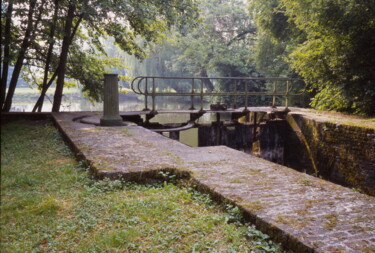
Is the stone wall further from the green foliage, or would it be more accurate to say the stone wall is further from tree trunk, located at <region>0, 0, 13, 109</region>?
tree trunk, located at <region>0, 0, 13, 109</region>

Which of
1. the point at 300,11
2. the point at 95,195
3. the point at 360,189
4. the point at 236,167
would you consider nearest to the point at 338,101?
the point at 300,11

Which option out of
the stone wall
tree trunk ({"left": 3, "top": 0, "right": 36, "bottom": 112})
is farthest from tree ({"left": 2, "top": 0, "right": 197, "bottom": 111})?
the stone wall

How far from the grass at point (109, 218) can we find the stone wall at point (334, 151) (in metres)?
4.75

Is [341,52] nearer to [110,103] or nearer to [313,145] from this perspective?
[313,145]

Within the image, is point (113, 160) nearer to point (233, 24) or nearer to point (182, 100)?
point (233, 24)

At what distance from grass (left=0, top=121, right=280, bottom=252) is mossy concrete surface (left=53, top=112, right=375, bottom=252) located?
151mm

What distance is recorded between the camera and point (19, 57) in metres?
10.7

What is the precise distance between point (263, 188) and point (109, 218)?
56.9 inches

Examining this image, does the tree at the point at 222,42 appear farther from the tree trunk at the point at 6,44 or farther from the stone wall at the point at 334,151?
the tree trunk at the point at 6,44

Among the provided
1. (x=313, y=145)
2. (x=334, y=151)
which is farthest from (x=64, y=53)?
(x=334, y=151)

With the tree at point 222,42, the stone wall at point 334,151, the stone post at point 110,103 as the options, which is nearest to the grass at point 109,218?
the stone post at point 110,103

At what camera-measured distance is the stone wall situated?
7004 mm

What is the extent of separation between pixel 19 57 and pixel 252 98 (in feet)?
54.2

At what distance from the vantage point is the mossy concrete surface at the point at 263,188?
2.47 meters
